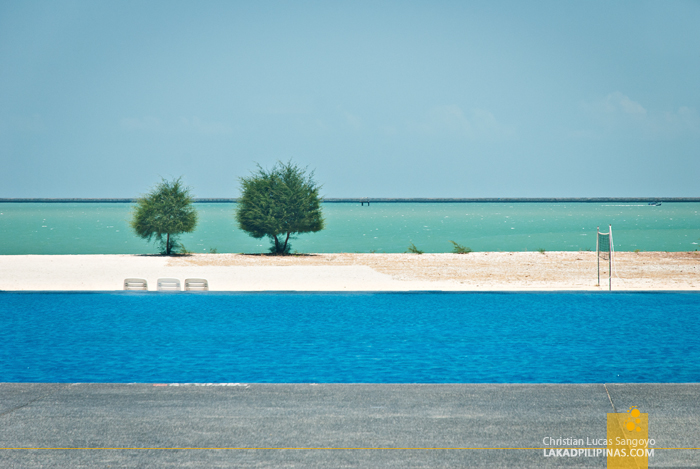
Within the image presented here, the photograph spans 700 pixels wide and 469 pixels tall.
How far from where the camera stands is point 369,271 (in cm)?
2055

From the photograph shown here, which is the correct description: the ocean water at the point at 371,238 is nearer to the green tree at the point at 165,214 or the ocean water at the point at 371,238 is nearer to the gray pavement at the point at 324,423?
the green tree at the point at 165,214

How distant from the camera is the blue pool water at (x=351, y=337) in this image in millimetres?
8484

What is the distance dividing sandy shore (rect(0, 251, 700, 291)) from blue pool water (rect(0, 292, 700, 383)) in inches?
73.2

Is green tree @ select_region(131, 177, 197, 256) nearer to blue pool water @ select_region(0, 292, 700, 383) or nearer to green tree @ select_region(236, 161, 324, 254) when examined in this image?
green tree @ select_region(236, 161, 324, 254)

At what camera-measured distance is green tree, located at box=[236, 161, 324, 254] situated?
28266mm

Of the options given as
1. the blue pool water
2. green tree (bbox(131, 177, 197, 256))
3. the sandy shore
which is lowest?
the blue pool water

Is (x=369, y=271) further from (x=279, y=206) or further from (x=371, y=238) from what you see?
(x=371, y=238)

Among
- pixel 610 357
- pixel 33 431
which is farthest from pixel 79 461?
pixel 610 357

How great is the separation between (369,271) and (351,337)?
32.0 ft

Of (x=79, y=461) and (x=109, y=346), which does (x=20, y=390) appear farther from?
(x=109, y=346)

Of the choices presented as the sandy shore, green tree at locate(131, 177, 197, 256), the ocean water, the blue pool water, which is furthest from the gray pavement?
the ocean water

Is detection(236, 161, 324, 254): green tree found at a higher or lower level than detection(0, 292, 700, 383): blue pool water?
higher

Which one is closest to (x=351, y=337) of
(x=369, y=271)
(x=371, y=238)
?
(x=369, y=271)

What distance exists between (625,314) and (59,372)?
1026 centimetres
